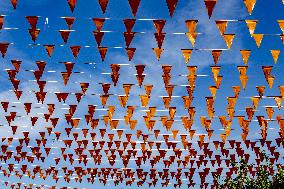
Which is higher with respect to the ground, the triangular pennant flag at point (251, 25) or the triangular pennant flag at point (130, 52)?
the triangular pennant flag at point (130, 52)

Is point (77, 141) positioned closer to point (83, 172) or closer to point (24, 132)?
point (24, 132)

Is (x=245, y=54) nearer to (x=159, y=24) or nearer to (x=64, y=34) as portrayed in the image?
(x=159, y=24)

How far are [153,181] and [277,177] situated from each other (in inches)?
280

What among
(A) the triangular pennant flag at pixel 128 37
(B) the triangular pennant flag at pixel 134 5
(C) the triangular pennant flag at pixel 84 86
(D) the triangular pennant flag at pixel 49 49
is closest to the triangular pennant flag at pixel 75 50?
(D) the triangular pennant flag at pixel 49 49

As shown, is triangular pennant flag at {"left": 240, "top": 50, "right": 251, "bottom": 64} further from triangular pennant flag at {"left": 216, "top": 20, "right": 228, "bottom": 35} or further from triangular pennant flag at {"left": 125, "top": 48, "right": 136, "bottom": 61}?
triangular pennant flag at {"left": 125, "top": 48, "right": 136, "bottom": 61}

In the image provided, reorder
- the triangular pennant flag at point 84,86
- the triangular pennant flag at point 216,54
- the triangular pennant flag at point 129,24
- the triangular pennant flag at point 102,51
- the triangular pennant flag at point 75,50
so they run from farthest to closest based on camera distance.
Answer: the triangular pennant flag at point 84,86, the triangular pennant flag at point 75,50, the triangular pennant flag at point 102,51, the triangular pennant flag at point 216,54, the triangular pennant flag at point 129,24

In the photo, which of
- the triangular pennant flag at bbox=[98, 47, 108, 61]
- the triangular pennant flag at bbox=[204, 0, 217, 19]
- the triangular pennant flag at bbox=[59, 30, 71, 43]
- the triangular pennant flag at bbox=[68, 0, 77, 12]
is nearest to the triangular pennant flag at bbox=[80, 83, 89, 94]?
the triangular pennant flag at bbox=[98, 47, 108, 61]

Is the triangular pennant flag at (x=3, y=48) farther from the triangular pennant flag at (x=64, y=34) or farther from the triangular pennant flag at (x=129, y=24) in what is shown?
the triangular pennant flag at (x=129, y=24)

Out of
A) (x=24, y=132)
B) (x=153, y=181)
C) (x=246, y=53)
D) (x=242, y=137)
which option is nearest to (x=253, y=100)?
(x=246, y=53)

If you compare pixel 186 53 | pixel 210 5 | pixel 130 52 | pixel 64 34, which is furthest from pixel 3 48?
pixel 210 5

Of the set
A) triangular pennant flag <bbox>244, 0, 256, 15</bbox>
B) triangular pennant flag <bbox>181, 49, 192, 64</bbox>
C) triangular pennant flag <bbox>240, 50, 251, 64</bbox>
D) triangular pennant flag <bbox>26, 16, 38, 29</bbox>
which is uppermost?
triangular pennant flag <bbox>26, 16, 38, 29</bbox>

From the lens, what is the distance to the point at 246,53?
961cm

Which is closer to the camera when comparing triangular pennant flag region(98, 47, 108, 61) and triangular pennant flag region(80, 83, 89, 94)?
triangular pennant flag region(98, 47, 108, 61)

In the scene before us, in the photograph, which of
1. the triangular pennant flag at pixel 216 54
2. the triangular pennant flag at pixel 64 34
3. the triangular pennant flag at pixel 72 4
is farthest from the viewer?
the triangular pennant flag at pixel 216 54
